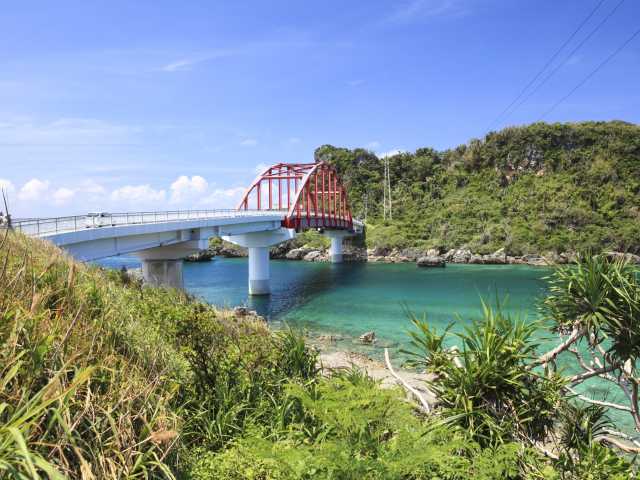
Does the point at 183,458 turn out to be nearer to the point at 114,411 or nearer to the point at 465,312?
the point at 114,411

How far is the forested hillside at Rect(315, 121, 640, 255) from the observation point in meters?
63.2

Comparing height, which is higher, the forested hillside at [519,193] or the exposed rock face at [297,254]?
the forested hillside at [519,193]

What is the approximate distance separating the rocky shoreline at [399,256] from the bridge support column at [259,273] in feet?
83.1

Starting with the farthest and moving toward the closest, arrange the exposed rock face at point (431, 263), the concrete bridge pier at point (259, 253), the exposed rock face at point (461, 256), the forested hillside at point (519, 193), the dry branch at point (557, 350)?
the forested hillside at point (519, 193) → the exposed rock face at point (461, 256) → the exposed rock face at point (431, 263) → the concrete bridge pier at point (259, 253) → the dry branch at point (557, 350)

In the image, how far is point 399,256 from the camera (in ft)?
224

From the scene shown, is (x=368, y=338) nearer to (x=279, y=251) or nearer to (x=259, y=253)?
(x=259, y=253)

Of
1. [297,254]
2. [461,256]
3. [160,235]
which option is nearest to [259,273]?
[160,235]

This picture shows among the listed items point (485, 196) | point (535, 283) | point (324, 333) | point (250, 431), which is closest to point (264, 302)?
point (324, 333)

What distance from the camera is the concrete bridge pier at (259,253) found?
40.5 metres

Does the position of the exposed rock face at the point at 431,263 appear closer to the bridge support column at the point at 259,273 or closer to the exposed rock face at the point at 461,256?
the exposed rock face at the point at 461,256

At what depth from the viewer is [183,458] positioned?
14.0ft

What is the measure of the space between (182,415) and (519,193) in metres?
78.3

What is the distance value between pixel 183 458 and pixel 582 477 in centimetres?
407

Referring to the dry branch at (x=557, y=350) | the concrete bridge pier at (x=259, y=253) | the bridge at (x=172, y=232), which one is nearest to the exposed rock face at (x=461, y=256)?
the bridge at (x=172, y=232)
